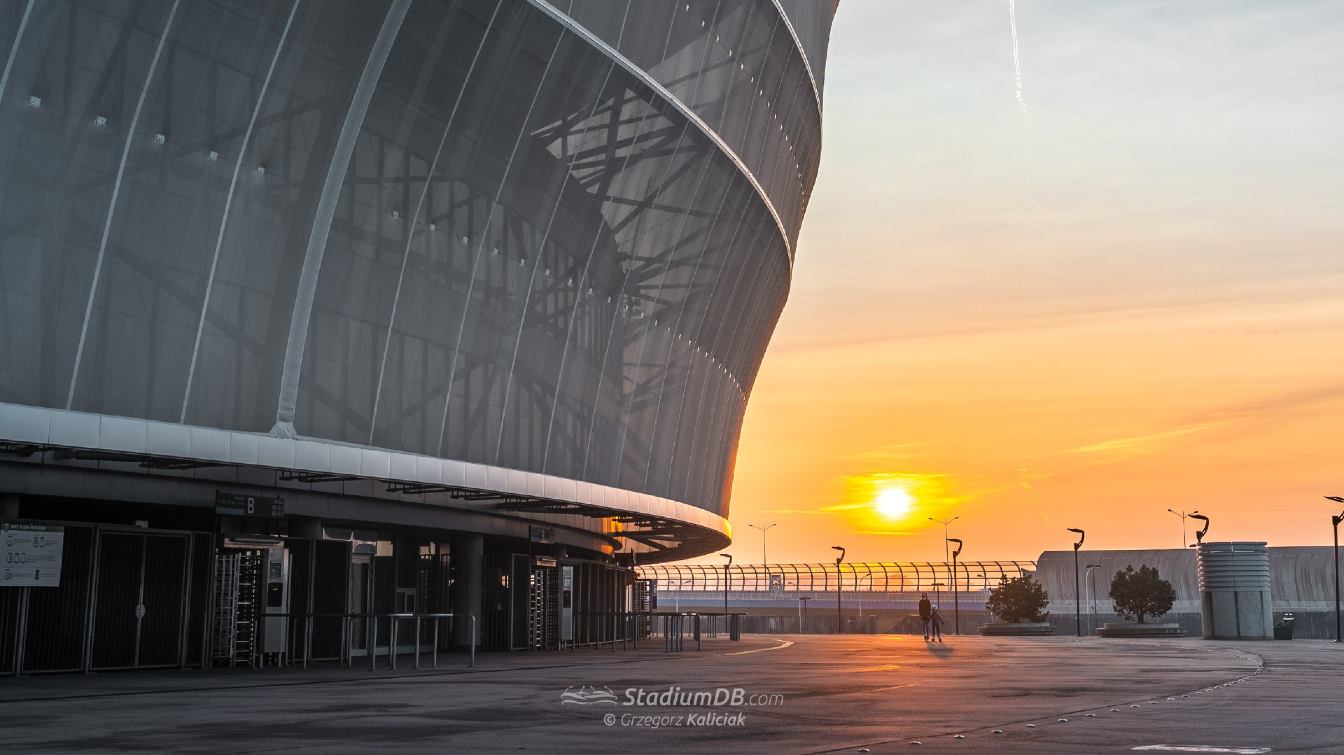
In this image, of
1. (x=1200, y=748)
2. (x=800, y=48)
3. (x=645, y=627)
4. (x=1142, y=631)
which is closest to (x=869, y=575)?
(x=1142, y=631)

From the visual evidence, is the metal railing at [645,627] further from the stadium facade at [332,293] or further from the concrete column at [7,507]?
the concrete column at [7,507]

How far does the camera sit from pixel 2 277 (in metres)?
22.0

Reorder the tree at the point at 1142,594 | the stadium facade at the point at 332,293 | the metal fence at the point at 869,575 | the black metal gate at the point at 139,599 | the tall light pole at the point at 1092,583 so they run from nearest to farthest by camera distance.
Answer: the stadium facade at the point at 332,293, the black metal gate at the point at 139,599, the tree at the point at 1142,594, the metal fence at the point at 869,575, the tall light pole at the point at 1092,583

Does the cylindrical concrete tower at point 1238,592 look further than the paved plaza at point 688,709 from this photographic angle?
Yes

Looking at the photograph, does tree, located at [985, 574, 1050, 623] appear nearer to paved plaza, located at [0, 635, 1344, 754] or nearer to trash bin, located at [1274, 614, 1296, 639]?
trash bin, located at [1274, 614, 1296, 639]

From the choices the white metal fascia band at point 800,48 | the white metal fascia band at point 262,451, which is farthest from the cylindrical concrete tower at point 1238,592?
the white metal fascia band at point 262,451

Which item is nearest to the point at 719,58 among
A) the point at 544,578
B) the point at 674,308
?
the point at 674,308

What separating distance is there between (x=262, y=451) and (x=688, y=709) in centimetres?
1288

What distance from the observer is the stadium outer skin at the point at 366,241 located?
74.8ft

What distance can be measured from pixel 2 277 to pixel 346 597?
11019mm

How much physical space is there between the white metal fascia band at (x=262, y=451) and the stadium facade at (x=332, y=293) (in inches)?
2.4

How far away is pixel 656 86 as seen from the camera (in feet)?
111

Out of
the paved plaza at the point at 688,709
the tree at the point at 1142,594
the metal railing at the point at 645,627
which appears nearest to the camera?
the paved plaza at the point at 688,709

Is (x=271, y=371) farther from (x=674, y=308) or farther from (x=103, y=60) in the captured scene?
(x=674, y=308)
